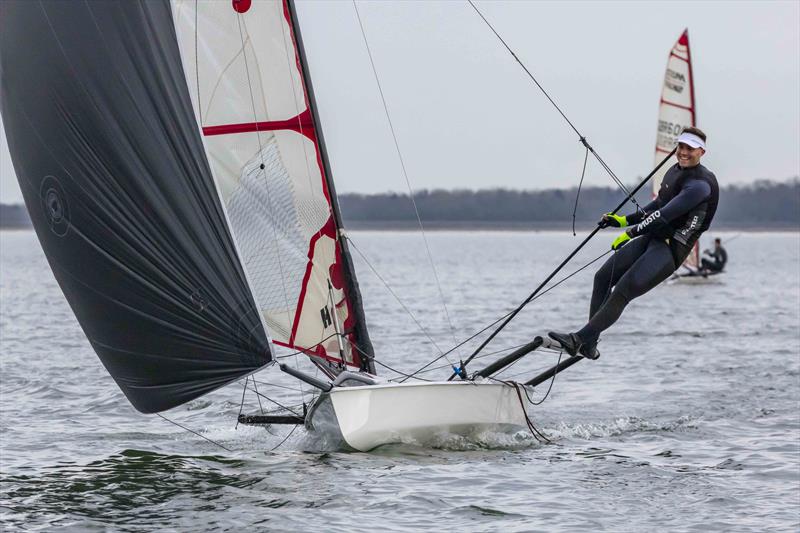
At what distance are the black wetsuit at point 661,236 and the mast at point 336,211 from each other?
210 cm

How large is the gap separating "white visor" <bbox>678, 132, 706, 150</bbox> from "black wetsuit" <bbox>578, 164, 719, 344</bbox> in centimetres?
20

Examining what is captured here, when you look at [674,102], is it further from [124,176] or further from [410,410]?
[124,176]

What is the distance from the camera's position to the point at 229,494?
378 inches

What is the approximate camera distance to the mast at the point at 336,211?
34.9 ft

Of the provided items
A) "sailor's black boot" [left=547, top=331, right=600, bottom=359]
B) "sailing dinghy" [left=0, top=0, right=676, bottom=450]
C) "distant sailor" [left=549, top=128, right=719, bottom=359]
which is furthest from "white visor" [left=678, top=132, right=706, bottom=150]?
"sailor's black boot" [left=547, top=331, right=600, bottom=359]

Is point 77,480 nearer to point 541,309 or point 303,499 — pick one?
point 303,499

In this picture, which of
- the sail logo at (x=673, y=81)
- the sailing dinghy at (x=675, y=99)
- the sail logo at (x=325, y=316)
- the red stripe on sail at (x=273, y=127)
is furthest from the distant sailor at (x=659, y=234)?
the sail logo at (x=673, y=81)

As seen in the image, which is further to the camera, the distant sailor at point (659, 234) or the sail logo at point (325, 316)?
the sail logo at point (325, 316)

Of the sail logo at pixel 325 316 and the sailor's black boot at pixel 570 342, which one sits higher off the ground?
the sail logo at pixel 325 316

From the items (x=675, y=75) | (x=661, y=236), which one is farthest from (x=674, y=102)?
(x=661, y=236)

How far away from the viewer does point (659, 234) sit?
9961 millimetres

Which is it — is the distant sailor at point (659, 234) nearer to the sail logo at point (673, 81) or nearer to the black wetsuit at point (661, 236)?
the black wetsuit at point (661, 236)

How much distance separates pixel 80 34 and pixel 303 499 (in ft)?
12.9

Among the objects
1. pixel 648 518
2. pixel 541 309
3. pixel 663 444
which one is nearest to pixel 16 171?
pixel 648 518
